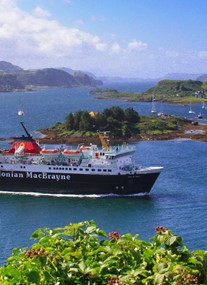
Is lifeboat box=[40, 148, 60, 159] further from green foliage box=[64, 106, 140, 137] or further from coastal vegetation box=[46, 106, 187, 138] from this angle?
green foliage box=[64, 106, 140, 137]

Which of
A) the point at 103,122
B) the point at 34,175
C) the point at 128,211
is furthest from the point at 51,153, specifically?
the point at 103,122

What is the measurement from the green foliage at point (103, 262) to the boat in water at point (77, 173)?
3747cm

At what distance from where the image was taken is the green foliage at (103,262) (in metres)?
6.02

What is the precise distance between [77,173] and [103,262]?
127 ft

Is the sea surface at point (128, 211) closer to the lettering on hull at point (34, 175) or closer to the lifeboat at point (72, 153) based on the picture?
the lettering on hull at point (34, 175)

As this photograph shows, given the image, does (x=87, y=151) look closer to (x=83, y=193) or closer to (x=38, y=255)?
(x=83, y=193)

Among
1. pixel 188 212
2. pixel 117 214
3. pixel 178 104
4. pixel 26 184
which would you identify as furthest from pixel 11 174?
pixel 178 104

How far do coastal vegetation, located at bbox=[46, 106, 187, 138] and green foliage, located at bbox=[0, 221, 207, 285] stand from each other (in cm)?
7970

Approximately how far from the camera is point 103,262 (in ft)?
21.6

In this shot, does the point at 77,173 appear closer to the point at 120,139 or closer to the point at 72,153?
the point at 72,153

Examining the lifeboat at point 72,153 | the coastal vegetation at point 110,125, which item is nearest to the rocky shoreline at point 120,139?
the coastal vegetation at point 110,125

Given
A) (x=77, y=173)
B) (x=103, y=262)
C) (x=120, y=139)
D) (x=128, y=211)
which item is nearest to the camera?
(x=103, y=262)

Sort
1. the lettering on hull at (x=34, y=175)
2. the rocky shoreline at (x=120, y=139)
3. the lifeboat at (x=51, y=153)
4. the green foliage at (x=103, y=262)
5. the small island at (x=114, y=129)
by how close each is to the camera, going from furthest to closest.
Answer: the small island at (x=114, y=129)
the rocky shoreline at (x=120, y=139)
the lifeboat at (x=51, y=153)
the lettering on hull at (x=34, y=175)
the green foliage at (x=103, y=262)

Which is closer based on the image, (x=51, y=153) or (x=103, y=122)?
(x=51, y=153)
